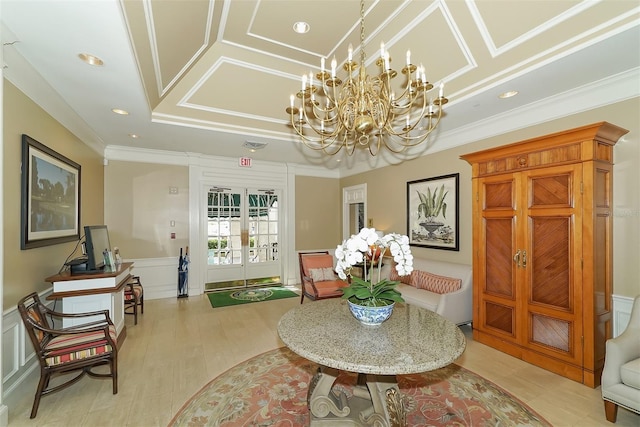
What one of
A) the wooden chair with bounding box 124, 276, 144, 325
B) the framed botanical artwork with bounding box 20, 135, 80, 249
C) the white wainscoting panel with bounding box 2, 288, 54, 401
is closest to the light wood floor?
the white wainscoting panel with bounding box 2, 288, 54, 401

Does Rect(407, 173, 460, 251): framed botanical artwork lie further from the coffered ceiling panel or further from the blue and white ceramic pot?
the blue and white ceramic pot

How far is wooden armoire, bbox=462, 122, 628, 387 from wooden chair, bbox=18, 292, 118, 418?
13.0ft

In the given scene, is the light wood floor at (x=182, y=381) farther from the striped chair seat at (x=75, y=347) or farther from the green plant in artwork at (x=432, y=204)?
the green plant in artwork at (x=432, y=204)

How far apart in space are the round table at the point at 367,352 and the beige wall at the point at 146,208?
13.9ft

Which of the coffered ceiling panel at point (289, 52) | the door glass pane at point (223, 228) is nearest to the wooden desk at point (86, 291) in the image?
the coffered ceiling panel at point (289, 52)

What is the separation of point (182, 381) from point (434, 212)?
4.04m

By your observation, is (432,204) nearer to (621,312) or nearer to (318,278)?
(318,278)

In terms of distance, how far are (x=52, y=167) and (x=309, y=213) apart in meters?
4.80

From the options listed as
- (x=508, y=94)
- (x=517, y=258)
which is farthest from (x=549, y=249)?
(x=508, y=94)

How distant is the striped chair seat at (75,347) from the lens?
2.30 m

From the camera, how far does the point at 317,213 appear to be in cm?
717

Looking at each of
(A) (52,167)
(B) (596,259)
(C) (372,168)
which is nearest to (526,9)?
(B) (596,259)

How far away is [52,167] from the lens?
3051mm

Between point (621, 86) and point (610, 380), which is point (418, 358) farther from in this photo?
point (621, 86)
